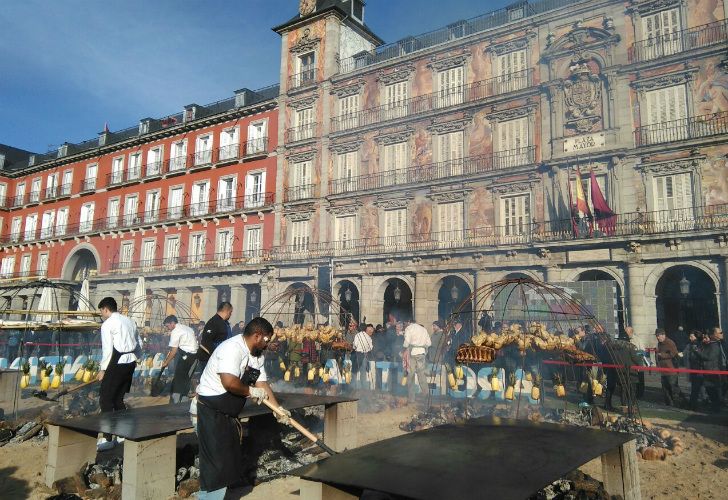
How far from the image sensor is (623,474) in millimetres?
5078

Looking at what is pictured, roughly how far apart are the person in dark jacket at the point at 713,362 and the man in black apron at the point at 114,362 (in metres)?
11.7

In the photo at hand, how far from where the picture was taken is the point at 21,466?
6.87m

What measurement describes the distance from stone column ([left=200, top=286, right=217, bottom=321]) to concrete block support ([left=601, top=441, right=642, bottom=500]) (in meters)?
27.7

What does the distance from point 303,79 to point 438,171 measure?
36.0 feet

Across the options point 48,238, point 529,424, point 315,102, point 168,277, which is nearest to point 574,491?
point 529,424

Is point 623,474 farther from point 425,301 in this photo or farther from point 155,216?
point 155,216

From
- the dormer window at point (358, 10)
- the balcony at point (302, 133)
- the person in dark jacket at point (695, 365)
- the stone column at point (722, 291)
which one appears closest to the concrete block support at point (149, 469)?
the person in dark jacket at point (695, 365)

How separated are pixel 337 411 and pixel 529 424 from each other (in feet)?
8.69

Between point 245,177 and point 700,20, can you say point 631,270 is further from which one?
point 245,177

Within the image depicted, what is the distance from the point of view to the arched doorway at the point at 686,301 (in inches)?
722

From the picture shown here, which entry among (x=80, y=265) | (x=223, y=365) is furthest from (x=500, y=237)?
(x=80, y=265)

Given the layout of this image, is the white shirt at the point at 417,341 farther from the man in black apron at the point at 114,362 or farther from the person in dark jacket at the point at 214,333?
the man in black apron at the point at 114,362

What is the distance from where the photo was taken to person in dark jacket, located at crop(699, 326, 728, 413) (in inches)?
436

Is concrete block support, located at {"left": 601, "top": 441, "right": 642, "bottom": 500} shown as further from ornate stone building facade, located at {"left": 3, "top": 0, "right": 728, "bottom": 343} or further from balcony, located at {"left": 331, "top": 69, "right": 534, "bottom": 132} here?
balcony, located at {"left": 331, "top": 69, "right": 534, "bottom": 132}
